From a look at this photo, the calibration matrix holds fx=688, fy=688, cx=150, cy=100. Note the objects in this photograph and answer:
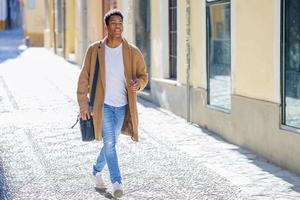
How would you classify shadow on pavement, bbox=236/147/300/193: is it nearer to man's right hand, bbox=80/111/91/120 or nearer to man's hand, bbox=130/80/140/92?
man's hand, bbox=130/80/140/92

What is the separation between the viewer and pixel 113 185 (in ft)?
21.0

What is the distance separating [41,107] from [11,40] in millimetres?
35347

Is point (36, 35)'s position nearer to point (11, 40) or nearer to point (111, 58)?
point (11, 40)

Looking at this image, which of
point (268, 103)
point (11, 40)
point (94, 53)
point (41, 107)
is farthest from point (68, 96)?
point (11, 40)

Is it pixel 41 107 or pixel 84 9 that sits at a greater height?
pixel 84 9

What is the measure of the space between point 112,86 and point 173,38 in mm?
7107

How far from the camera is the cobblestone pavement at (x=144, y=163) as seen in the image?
22.5 ft

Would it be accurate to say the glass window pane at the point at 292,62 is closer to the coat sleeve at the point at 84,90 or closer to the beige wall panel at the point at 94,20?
the coat sleeve at the point at 84,90

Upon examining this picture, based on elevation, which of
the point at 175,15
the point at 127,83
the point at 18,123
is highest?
the point at 175,15

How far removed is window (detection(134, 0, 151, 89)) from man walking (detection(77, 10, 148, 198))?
896 cm

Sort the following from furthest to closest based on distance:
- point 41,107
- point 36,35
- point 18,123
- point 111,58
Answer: point 36,35, point 41,107, point 18,123, point 111,58

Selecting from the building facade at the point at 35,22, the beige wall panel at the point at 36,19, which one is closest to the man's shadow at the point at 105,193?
the building facade at the point at 35,22

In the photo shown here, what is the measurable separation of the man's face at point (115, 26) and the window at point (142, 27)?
9.09m

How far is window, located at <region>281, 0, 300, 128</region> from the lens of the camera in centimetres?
775
